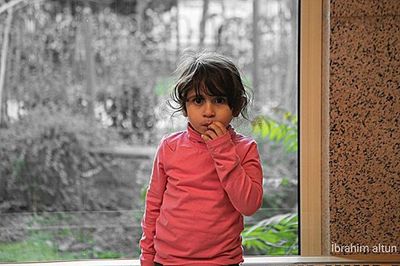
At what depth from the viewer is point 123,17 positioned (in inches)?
81.0

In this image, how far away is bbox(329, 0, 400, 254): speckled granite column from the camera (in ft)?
6.33

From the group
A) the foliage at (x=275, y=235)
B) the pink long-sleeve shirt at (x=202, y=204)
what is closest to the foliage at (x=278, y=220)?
the foliage at (x=275, y=235)

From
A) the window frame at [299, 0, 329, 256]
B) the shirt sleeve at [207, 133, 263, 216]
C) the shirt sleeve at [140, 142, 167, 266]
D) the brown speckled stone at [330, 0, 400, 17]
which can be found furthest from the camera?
the window frame at [299, 0, 329, 256]

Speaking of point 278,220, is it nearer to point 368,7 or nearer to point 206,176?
point 206,176

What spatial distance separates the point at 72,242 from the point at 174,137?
0.62 meters

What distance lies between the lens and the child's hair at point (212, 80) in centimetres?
160

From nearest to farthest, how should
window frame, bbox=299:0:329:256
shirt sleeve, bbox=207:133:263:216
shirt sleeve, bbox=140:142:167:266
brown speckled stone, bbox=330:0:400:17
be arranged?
shirt sleeve, bbox=207:133:263:216 < shirt sleeve, bbox=140:142:167:266 < brown speckled stone, bbox=330:0:400:17 < window frame, bbox=299:0:329:256

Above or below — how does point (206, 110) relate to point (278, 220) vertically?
above

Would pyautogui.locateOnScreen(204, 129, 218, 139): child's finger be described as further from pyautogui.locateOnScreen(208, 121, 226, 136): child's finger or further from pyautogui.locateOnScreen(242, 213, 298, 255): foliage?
pyautogui.locateOnScreen(242, 213, 298, 255): foliage

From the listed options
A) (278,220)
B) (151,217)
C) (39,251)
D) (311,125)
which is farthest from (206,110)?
(39,251)

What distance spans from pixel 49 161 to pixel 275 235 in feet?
2.51

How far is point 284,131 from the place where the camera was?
82.7 inches

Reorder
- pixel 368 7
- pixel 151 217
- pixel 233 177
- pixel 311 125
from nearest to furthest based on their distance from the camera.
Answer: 1. pixel 233 177
2. pixel 151 217
3. pixel 368 7
4. pixel 311 125

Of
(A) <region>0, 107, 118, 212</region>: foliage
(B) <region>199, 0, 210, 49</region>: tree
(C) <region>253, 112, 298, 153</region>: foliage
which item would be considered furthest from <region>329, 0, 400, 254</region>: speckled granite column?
(A) <region>0, 107, 118, 212</region>: foliage
